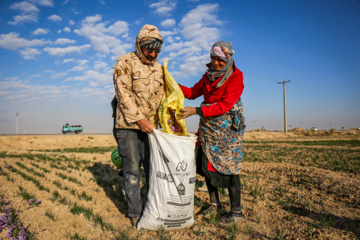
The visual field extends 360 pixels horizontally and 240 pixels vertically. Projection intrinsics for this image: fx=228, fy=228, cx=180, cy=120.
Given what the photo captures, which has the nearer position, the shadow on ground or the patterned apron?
the shadow on ground

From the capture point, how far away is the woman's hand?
2785mm

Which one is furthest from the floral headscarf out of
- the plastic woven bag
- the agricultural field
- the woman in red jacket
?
the agricultural field

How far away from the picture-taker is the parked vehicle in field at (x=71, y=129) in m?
41.1

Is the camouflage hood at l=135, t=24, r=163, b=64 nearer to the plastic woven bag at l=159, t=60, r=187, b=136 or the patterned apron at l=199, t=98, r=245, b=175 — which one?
the plastic woven bag at l=159, t=60, r=187, b=136

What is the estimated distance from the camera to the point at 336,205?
3.46 metres

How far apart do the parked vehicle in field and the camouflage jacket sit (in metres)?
43.0

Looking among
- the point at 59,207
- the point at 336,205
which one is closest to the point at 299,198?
the point at 336,205

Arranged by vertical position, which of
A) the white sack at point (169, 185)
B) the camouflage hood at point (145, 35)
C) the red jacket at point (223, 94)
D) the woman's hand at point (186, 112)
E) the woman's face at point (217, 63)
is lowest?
the white sack at point (169, 185)

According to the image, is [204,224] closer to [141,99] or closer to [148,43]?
[141,99]

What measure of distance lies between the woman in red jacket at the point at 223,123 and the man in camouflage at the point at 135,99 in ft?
1.69

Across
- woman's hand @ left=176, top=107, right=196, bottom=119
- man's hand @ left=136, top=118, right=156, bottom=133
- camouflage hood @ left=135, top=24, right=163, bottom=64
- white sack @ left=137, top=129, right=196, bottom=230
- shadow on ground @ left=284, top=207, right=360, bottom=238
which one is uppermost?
camouflage hood @ left=135, top=24, right=163, bottom=64

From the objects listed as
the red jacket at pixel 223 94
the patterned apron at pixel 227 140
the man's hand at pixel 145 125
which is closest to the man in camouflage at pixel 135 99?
the man's hand at pixel 145 125

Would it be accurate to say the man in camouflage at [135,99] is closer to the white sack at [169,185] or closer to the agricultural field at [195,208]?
the white sack at [169,185]

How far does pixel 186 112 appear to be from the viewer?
2.79m
